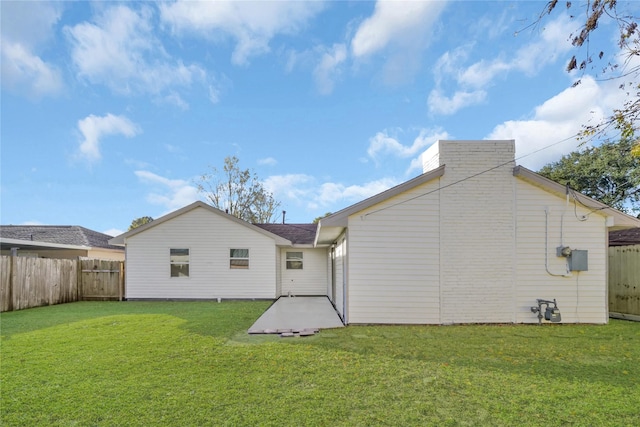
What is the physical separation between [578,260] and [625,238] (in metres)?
8.63

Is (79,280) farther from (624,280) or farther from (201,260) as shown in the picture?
(624,280)

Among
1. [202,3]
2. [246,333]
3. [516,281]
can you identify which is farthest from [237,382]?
[202,3]

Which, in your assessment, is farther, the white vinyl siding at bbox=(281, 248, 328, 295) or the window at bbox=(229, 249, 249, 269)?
the white vinyl siding at bbox=(281, 248, 328, 295)

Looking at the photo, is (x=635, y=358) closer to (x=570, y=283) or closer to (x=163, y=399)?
(x=570, y=283)

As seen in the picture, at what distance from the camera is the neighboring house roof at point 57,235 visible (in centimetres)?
1723

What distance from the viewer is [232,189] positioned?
2648 cm

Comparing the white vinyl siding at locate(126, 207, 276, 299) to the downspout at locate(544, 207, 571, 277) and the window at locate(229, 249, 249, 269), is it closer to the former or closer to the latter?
the window at locate(229, 249, 249, 269)

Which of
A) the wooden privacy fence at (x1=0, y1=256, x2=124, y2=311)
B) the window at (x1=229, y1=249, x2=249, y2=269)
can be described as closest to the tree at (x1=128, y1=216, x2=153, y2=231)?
the wooden privacy fence at (x1=0, y1=256, x2=124, y2=311)

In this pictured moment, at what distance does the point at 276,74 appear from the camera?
1320cm

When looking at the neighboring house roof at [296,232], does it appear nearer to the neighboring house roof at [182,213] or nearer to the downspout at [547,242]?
the neighboring house roof at [182,213]

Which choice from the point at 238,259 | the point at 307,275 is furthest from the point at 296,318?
the point at 307,275

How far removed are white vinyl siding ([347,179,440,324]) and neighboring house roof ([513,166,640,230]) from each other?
2.15 m

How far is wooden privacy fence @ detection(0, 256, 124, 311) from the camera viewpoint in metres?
10.3

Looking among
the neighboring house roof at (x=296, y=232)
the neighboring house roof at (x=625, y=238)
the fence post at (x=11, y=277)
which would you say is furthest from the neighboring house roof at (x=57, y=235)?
the neighboring house roof at (x=625, y=238)
